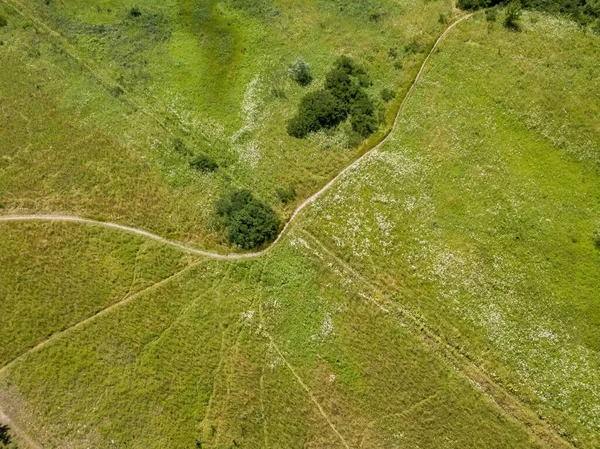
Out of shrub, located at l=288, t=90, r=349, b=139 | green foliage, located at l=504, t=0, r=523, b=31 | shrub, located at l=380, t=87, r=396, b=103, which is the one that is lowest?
shrub, located at l=288, t=90, r=349, b=139

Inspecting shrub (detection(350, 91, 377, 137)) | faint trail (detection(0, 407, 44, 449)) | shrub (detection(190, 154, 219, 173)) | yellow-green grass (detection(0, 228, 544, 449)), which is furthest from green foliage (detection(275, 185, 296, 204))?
faint trail (detection(0, 407, 44, 449))

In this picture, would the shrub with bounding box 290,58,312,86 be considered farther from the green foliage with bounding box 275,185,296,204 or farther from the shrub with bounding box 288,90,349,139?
the green foliage with bounding box 275,185,296,204

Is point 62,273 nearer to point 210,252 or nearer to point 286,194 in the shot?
point 210,252

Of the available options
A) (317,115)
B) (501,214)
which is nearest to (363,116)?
(317,115)

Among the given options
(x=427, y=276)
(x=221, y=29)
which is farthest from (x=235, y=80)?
(x=427, y=276)

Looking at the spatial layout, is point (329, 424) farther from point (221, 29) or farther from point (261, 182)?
point (221, 29)

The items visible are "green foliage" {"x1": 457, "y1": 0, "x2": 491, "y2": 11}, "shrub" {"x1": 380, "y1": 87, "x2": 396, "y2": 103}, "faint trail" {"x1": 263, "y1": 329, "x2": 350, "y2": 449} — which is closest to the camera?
"faint trail" {"x1": 263, "y1": 329, "x2": 350, "y2": 449}

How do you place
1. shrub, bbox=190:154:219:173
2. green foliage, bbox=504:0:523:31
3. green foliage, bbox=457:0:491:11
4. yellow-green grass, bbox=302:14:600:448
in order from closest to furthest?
yellow-green grass, bbox=302:14:600:448 < shrub, bbox=190:154:219:173 < green foliage, bbox=504:0:523:31 < green foliage, bbox=457:0:491:11
